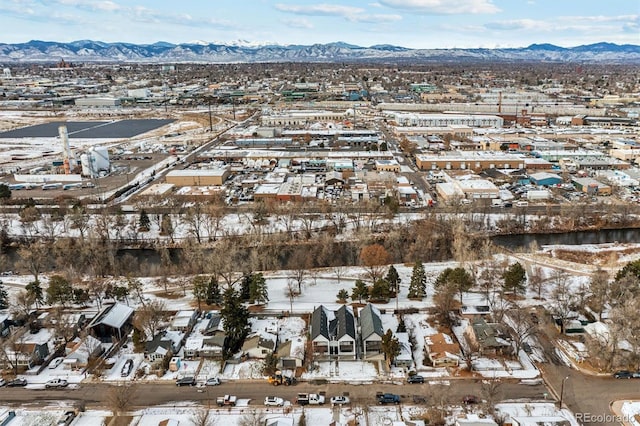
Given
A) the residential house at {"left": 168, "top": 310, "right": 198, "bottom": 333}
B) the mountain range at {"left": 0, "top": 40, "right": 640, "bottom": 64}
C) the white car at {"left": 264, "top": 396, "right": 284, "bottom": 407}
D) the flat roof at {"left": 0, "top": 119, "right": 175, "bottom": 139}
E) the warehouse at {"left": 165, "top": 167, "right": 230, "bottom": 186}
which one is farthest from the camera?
the mountain range at {"left": 0, "top": 40, "right": 640, "bottom": 64}

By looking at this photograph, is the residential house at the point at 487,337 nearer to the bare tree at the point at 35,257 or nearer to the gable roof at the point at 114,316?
the gable roof at the point at 114,316

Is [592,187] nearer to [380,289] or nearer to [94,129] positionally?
[380,289]

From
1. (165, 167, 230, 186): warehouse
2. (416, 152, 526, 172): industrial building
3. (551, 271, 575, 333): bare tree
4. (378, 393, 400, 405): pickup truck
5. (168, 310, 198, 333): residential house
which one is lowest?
(378, 393, 400, 405): pickup truck

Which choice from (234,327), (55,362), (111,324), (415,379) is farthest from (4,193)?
(415,379)

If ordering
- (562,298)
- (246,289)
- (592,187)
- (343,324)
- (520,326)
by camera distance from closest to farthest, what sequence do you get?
(343,324)
(520,326)
(562,298)
(246,289)
(592,187)

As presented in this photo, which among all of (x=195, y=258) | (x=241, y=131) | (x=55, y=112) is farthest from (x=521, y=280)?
(x=55, y=112)

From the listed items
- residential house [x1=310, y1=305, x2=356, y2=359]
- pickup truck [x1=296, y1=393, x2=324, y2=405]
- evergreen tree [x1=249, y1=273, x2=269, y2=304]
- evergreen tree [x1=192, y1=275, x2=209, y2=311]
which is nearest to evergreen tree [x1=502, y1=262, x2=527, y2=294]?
residential house [x1=310, y1=305, x2=356, y2=359]

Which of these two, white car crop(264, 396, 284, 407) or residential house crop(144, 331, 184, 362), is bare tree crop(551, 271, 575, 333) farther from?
residential house crop(144, 331, 184, 362)
